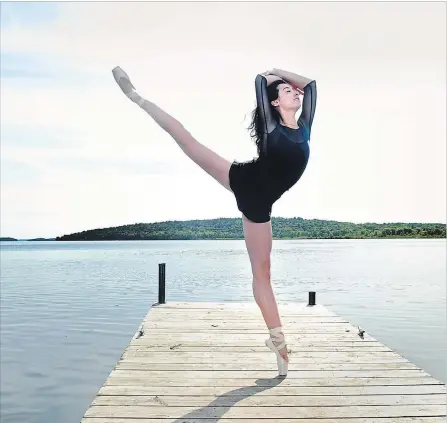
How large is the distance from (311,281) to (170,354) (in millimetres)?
23339

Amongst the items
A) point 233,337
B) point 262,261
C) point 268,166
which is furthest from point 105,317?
point 268,166

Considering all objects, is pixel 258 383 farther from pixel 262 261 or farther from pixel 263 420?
pixel 262 261

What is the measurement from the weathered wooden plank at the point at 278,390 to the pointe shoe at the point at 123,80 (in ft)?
8.06

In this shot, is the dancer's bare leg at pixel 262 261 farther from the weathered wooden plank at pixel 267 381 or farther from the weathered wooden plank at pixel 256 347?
the weathered wooden plank at pixel 256 347

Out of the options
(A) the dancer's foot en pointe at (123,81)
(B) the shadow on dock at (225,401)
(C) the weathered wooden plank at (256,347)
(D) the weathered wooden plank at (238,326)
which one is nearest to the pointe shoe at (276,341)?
(B) the shadow on dock at (225,401)

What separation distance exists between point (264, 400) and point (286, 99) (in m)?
2.37

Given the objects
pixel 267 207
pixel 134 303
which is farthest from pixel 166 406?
pixel 134 303

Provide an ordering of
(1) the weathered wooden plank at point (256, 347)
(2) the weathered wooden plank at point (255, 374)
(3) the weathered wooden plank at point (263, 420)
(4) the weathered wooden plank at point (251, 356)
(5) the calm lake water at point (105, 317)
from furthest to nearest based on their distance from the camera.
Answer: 1. (5) the calm lake water at point (105, 317)
2. (1) the weathered wooden plank at point (256, 347)
3. (4) the weathered wooden plank at point (251, 356)
4. (2) the weathered wooden plank at point (255, 374)
5. (3) the weathered wooden plank at point (263, 420)

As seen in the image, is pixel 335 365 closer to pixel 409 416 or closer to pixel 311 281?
pixel 409 416

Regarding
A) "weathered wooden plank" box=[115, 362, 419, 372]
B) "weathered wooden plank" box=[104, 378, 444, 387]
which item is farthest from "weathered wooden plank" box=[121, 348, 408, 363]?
"weathered wooden plank" box=[104, 378, 444, 387]

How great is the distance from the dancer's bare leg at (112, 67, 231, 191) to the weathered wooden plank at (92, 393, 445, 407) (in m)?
1.67

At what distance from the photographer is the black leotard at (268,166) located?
4508mm

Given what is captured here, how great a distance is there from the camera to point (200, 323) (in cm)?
857

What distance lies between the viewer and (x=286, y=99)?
15.3 feet
